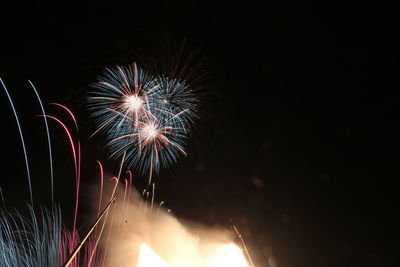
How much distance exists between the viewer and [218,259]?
13.6 metres

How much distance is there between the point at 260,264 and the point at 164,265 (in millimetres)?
4102

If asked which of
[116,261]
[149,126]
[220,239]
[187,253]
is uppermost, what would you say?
[149,126]

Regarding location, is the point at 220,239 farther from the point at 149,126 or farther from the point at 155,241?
the point at 149,126

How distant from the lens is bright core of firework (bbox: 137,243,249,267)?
10.9m

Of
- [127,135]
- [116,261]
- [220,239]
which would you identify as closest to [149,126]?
[127,135]

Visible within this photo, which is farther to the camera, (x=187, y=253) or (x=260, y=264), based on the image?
(x=187, y=253)

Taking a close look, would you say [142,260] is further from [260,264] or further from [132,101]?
[132,101]

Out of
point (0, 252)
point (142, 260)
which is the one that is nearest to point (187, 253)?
point (142, 260)

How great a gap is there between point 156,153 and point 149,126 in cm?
94

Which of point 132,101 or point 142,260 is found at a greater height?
point 132,101

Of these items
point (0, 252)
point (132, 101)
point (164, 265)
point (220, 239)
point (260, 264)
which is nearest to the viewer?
point (0, 252)

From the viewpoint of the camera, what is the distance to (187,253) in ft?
49.5

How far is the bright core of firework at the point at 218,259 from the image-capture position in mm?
10914

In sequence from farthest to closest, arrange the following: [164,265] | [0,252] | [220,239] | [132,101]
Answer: [220,239] → [164,265] → [132,101] → [0,252]
